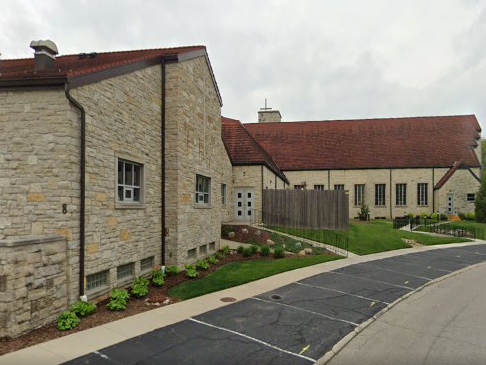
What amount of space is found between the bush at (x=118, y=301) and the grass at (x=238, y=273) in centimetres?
156

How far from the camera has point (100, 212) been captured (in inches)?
365

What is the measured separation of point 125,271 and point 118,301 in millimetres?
1897

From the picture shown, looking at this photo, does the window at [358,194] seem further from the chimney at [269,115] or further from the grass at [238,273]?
the grass at [238,273]

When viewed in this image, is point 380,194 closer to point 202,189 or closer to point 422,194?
point 422,194

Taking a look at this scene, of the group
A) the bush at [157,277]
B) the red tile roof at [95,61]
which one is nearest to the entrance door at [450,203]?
the red tile roof at [95,61]

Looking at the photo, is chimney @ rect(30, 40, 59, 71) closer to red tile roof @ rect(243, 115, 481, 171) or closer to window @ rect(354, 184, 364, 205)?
red tile roof @ rect(243, 115, 481, 171)

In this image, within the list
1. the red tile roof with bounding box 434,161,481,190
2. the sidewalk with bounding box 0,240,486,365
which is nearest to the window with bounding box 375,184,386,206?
the red tile roof with bounding box 434,161,481,190

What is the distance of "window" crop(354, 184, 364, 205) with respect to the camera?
123 ft

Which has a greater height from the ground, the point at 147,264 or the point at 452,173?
the point at 452,173

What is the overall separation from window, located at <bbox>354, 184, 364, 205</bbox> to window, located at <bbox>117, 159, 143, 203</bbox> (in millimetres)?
30383

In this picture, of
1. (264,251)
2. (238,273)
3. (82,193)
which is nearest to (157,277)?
(238,273)

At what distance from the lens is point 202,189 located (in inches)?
618

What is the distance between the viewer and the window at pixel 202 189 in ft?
49.8

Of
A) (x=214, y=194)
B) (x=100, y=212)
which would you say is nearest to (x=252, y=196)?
(x=214, y=194)
